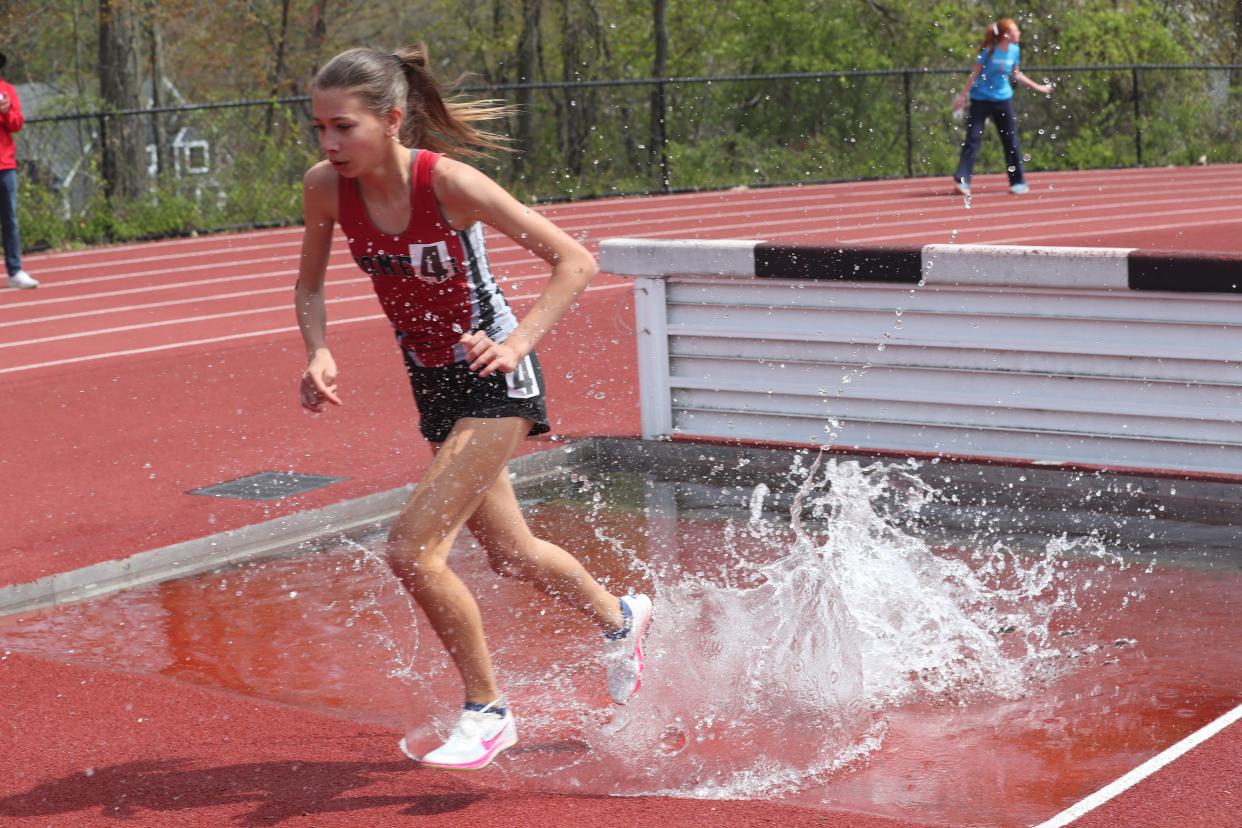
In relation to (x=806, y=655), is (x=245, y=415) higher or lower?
lower

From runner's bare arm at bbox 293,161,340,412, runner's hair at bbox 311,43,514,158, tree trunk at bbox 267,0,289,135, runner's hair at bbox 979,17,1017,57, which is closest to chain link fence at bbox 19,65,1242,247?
runner's hair at bbox 979,17,1017,57

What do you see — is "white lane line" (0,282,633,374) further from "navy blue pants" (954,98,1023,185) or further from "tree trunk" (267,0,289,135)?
"tree trunk" (267,0,289,135)

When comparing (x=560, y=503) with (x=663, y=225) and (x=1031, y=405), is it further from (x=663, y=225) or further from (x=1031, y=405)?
(x=663, y=225)

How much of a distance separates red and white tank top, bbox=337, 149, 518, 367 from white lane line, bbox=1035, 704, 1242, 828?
1898 mm

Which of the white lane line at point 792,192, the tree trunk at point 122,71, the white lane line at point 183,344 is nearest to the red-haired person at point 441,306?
the white lane line at point 183,344

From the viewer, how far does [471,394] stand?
15.4 feet

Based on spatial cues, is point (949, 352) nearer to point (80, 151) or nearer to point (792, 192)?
point (80, 151)

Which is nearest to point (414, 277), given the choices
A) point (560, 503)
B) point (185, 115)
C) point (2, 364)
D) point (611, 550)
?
point (611, 550)

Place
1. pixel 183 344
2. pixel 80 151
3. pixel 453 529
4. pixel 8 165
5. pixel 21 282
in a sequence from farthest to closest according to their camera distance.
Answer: pixel 80 151, pixel 21 282, pixel 8 165, pixel 183 344, pixel 453 529

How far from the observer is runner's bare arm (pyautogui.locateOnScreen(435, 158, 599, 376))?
14.8 ft

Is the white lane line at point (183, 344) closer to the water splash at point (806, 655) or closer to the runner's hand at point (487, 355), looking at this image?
the water splash at point (806, 655)

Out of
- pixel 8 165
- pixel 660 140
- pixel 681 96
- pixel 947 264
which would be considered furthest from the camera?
pixel 681 96

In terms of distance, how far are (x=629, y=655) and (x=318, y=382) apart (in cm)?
119

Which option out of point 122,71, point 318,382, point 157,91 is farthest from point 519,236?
point 157,91
